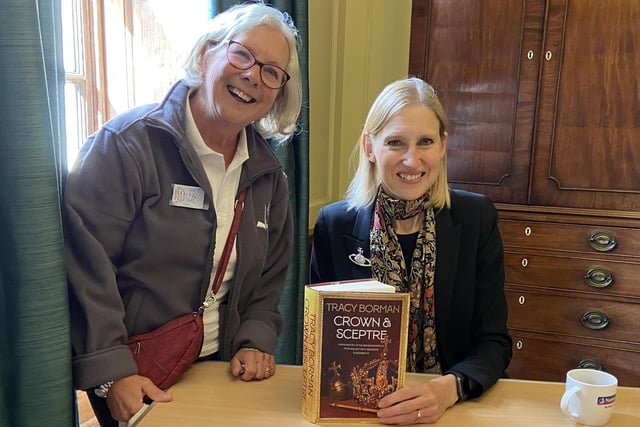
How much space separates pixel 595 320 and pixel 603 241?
313mm

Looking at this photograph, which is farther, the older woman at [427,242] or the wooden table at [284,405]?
the older woman at [427,242]

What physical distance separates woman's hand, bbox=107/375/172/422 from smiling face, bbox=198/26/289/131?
1.84 feet

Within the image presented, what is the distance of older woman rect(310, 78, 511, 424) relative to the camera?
1405 mm

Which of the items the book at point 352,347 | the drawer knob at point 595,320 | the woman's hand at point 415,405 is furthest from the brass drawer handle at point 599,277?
the book at point 352,347

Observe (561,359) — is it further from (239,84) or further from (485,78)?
(239,84)

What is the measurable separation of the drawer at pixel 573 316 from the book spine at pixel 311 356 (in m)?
1.59

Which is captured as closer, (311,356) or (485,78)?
(311,356)

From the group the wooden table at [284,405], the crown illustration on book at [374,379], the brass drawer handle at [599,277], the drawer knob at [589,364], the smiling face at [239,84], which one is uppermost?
the smiling face at [239,84]

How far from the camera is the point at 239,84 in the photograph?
125cm

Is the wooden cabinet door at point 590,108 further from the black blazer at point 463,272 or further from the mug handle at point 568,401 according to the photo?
the mug handle at point 568,401

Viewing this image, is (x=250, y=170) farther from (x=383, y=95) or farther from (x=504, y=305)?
(x=504, y=305)

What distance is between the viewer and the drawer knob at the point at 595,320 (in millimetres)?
2279

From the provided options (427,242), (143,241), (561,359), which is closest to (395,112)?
(427,242)

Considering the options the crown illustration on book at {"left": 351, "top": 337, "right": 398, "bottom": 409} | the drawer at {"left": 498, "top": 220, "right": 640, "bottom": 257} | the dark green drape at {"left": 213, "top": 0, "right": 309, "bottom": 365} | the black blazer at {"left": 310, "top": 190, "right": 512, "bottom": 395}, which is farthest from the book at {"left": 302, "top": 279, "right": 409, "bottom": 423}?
the drawer at {"left": 498, "top": 220, "right": 640, "bottom": 257}
